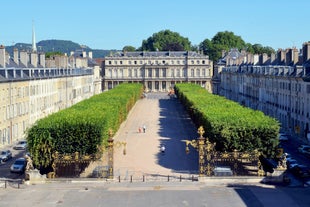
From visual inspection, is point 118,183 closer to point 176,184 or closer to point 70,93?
point 176,184

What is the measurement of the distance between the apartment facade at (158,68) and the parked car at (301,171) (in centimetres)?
14197

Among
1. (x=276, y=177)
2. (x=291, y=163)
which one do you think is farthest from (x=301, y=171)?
(x=276, y=177)

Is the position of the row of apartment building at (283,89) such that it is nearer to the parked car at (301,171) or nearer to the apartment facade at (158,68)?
the parked car at (301,171)

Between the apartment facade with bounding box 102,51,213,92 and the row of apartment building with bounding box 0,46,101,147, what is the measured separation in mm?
73022

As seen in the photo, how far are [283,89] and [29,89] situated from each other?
1453 inches

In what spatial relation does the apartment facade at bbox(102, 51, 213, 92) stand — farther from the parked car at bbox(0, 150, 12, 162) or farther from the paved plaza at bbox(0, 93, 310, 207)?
the paved plaza at bbox(0, 93, 310, 207)

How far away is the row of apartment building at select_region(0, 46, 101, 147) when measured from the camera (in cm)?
6769

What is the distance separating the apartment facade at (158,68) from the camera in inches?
7426

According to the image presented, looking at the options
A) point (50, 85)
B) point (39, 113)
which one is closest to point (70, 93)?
point (50, 85)

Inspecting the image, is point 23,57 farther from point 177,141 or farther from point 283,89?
point 283,89

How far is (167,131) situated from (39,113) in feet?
70.6

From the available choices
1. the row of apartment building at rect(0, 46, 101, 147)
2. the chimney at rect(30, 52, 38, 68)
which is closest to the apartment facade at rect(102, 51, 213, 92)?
the row of apartment building at rect(0, 46, 101, 147)

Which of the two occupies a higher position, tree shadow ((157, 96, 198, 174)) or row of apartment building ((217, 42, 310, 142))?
row of apartment building ((217, 42, 310, 142))

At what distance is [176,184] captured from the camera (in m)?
40.1
